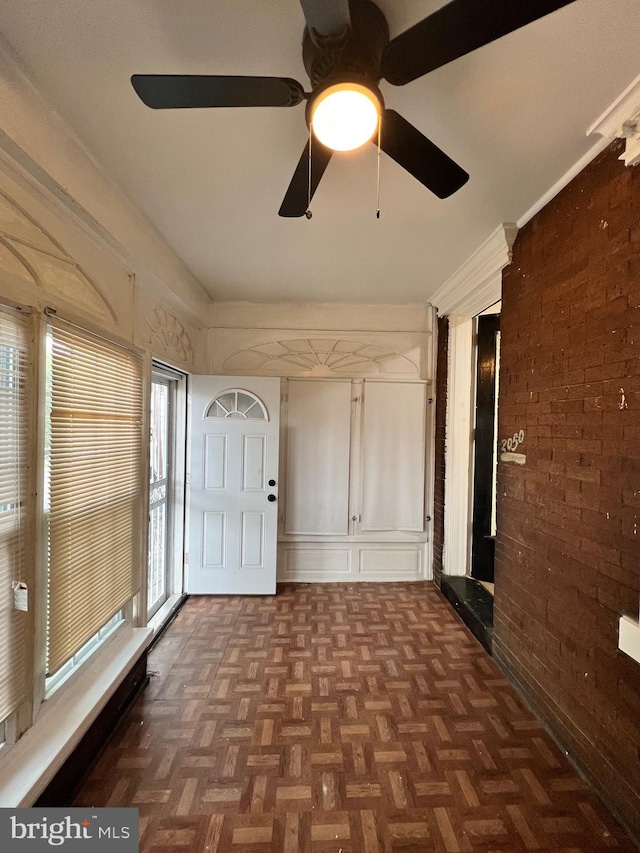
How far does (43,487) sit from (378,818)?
187 cm

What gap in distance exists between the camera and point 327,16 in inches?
38.4

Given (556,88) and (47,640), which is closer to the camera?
(556,88)

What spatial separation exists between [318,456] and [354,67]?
315 cm

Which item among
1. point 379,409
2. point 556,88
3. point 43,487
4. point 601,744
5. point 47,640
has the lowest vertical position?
point 601,744

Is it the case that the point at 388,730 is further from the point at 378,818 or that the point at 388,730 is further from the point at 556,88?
the point at 556,88

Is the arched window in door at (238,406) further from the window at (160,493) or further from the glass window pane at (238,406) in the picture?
the window at (160,493)

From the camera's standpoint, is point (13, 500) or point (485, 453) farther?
point (485, 453)

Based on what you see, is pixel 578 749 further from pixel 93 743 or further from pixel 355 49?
pixel 355 49

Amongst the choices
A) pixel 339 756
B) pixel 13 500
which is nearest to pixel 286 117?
pixel 13 500

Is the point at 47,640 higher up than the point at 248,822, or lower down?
higher up

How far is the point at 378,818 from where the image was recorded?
61.9 inches

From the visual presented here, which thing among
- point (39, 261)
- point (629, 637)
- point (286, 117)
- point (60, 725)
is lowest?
point (60, 725)

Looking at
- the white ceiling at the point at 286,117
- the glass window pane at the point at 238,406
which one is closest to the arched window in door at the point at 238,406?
the glass window pane at the point at 238,406

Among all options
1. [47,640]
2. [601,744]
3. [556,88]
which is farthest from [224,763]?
[556,88]
